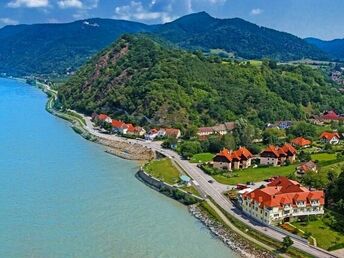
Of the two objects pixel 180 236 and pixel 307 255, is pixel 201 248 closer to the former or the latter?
pixel 180 236

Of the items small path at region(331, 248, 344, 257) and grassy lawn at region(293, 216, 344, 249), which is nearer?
small path at region(331, 248, 344, 257)

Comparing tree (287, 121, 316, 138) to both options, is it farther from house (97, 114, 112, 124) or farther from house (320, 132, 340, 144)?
house (97, 114, 112, 124)

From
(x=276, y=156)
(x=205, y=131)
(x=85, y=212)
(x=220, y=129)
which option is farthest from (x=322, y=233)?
(x=220, y=129)

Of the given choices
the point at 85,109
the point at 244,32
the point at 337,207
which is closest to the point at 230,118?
the point at 85,109

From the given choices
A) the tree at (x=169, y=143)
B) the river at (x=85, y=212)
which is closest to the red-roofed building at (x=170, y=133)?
the tree at (x=169, y=143)

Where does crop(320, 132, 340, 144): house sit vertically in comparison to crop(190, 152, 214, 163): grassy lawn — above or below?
above

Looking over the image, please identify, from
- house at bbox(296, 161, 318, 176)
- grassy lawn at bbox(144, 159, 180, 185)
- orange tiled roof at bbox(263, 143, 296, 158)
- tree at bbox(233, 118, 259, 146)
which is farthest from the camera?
tree at bbox(233, 118, 259, 146)

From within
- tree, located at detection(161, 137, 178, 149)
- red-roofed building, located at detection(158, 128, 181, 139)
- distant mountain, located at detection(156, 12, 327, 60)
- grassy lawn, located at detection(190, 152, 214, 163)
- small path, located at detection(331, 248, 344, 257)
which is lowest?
small path, located at detection(331, 248, 344, 257)

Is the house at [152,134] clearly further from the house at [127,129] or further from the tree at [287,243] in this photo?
the tree at [287,243]

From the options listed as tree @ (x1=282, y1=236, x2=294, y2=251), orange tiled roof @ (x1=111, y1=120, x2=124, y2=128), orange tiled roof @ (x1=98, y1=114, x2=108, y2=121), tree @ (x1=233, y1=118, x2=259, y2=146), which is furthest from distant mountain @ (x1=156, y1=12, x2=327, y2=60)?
tree @ (x1=282, y1=236, x2=294, y2=251)
